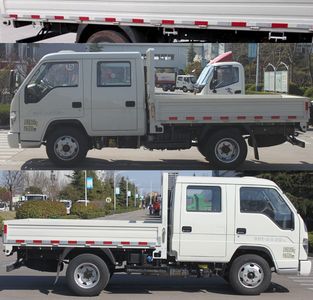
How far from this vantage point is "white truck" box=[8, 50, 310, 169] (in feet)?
28.6

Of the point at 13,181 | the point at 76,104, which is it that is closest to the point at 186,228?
the point at 76,104

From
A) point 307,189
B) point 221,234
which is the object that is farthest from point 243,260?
point 307,189

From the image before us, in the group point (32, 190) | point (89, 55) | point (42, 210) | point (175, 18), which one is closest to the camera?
point (89, 55)

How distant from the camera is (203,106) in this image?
886cm

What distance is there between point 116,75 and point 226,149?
1.86 m

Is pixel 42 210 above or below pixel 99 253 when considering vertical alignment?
above

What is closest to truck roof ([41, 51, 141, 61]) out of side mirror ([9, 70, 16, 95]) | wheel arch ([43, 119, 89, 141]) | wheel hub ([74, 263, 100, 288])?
side mirror ([9, 70, 16, 95])

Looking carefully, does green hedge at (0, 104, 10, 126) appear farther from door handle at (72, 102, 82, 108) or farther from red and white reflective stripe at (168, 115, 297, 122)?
red and white reflective stripe at (168, 115, 297, 122)

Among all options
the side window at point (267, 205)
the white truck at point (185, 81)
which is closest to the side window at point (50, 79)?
the white truck at point (185, 81)

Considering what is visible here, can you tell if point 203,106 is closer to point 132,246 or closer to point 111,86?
point 111,86

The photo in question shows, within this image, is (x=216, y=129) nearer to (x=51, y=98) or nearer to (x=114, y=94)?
(x=114, y=94)

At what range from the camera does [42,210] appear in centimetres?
1110

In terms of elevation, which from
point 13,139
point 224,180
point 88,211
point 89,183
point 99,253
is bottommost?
point 99,253

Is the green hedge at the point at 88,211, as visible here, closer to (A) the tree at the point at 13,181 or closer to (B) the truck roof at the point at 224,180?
(A) the tree at the point at 13,181
